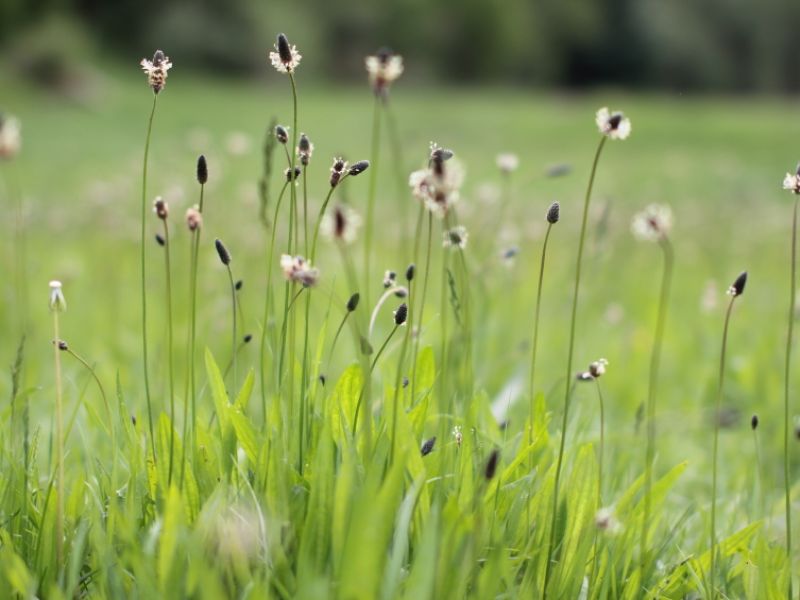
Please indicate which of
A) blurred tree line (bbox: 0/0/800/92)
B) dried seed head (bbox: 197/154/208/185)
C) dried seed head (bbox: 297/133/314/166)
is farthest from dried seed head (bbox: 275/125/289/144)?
blurred tree line (bbox: 0/0/800/92)

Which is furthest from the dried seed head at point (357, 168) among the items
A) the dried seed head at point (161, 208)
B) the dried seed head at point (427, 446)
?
the dried seed head at point (427, 446)

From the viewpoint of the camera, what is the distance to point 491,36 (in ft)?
152

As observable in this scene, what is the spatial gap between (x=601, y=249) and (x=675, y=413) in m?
0.80

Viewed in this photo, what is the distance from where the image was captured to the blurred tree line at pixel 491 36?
121 feet

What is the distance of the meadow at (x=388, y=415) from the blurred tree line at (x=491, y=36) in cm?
3013

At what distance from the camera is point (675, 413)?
3.32 metres

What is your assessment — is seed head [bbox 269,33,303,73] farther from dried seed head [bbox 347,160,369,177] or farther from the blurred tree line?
the blurred tree line

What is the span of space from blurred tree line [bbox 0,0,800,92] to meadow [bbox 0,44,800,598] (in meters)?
30.1

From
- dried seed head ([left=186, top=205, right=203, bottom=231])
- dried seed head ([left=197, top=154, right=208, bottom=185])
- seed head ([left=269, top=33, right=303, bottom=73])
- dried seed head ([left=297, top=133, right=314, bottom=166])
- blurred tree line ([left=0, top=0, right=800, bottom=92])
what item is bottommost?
dried seed head ([left=186, top=205, right=203, bottom=231])

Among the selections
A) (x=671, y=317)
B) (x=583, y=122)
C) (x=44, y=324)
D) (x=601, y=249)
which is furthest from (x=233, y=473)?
(x=583, y=122)

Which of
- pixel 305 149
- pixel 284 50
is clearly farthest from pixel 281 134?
pixel 284 50

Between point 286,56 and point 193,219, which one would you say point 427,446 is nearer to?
point 193,219

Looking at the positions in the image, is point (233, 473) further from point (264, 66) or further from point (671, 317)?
point (264, 66)

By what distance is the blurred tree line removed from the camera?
36.8 m
